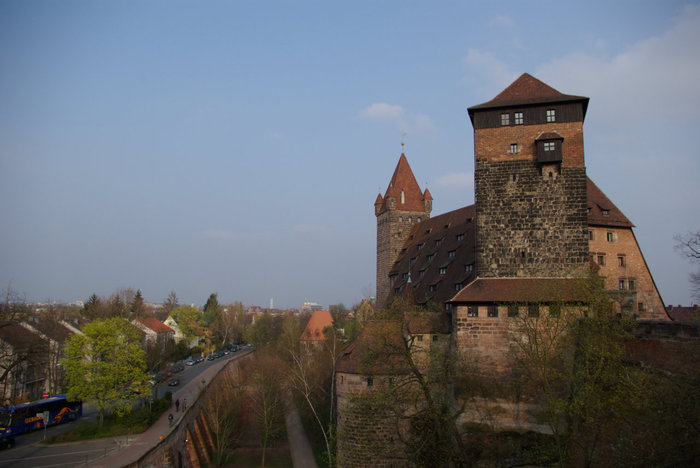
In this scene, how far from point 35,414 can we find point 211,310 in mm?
72494

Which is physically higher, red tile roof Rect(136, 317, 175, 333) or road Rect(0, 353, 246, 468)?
red tile roof Rect(136, 317, 175, 333)

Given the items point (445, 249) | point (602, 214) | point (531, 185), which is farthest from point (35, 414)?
point (602, 214)

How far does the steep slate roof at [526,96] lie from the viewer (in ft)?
77.4

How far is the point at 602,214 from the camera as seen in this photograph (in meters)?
27.8

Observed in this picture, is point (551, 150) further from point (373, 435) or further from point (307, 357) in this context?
point (307, 357)

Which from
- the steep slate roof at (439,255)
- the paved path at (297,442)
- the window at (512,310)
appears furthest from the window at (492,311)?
the paved path at (297,442)

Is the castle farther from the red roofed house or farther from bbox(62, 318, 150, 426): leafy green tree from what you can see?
the red roofed house

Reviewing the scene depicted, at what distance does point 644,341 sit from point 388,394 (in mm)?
9000

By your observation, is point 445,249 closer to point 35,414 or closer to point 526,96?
point 526,96

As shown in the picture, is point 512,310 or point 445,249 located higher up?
point 445,249

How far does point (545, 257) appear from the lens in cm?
2306

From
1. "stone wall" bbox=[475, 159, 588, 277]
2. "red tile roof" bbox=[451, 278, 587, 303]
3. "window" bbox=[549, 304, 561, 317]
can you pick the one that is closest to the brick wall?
"stone wall" bbox=[475, 159, 588, 277]

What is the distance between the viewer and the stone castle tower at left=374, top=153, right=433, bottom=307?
4375 cm

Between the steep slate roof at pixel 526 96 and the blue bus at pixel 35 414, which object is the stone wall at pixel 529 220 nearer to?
the steep slate roof at pixel 526 96
